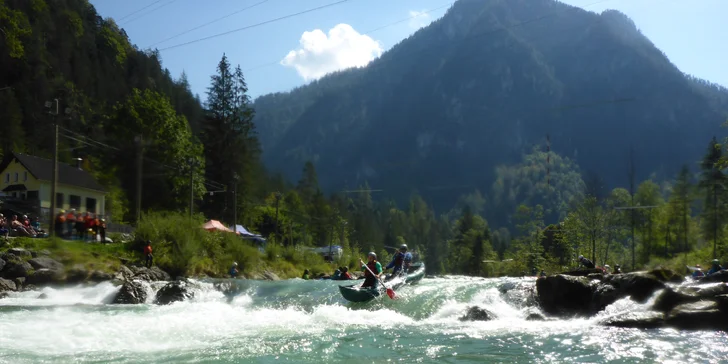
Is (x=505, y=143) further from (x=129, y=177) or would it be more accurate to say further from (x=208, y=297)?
(x=208, y=297)

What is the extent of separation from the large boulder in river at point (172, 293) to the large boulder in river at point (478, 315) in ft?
40.6

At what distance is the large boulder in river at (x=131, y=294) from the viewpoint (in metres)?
24.5

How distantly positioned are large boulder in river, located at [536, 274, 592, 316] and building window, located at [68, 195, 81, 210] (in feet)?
151

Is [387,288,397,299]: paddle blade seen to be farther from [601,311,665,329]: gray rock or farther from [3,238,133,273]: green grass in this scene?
[3,238,133,273]: green grass

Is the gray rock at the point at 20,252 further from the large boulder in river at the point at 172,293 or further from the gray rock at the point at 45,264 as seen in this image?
the large boulder in river at the point at 172,293

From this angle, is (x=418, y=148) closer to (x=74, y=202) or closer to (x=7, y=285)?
(x=74, y=202)

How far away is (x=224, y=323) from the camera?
643 inches

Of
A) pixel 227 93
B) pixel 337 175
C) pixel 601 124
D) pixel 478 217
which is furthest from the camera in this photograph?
pixel 337 175

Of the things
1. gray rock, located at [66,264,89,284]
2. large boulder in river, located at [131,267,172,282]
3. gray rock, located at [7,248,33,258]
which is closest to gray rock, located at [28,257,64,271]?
gray rock, located at [66,264,89,284]

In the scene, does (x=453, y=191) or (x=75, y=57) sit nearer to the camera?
(x=75, y=57)

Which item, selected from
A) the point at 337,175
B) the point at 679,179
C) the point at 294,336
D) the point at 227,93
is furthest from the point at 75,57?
the point at 294,336

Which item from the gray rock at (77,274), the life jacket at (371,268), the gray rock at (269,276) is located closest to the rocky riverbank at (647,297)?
the life jacket at (371,268)

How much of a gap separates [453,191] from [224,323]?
12525 cm

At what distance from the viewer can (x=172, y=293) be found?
25.0 metres
